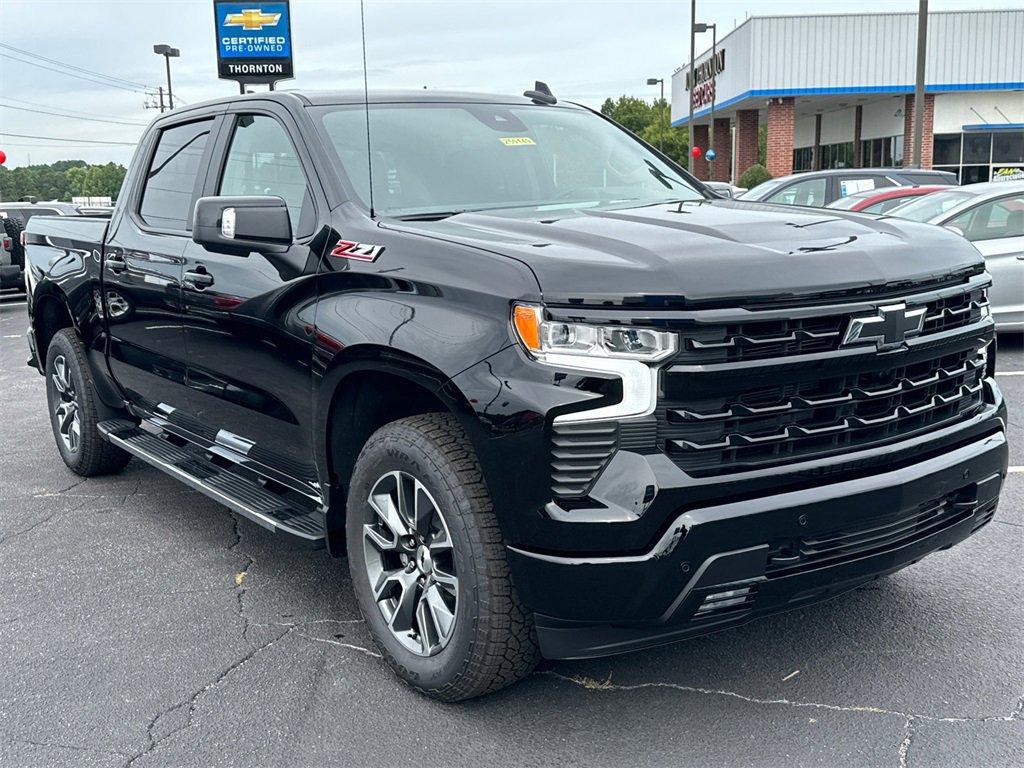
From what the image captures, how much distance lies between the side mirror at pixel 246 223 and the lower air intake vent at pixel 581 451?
1.52m

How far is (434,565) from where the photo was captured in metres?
3.35

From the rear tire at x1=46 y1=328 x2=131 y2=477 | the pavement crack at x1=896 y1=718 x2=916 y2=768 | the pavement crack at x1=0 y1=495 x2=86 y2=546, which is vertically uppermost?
the rear tire at x1=46 y1=328 x2=131 y2=477

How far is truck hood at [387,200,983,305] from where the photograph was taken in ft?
9.56

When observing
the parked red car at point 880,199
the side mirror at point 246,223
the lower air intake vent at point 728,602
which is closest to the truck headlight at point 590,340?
the lower air intake vent at point 728,602

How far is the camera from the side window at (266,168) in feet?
13.2

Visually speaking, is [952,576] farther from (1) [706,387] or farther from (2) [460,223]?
(2) [460,223]

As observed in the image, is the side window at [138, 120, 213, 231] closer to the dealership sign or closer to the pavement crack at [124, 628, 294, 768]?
the pavement crack at [124, 628, 294, 768]

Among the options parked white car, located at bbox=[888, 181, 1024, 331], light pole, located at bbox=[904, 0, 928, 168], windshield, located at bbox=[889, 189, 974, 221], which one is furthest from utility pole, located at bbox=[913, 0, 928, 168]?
parked white car, located at bbox=[888, 181, 1024, 331]

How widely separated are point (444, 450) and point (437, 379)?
0.21 metres

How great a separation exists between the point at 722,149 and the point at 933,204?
143 ft

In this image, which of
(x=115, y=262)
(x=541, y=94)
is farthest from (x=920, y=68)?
(x=115, y=262)

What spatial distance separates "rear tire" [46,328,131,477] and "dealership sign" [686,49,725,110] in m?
39.0

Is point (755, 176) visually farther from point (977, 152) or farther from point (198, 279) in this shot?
point (198, 279)

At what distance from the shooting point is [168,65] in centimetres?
5900
